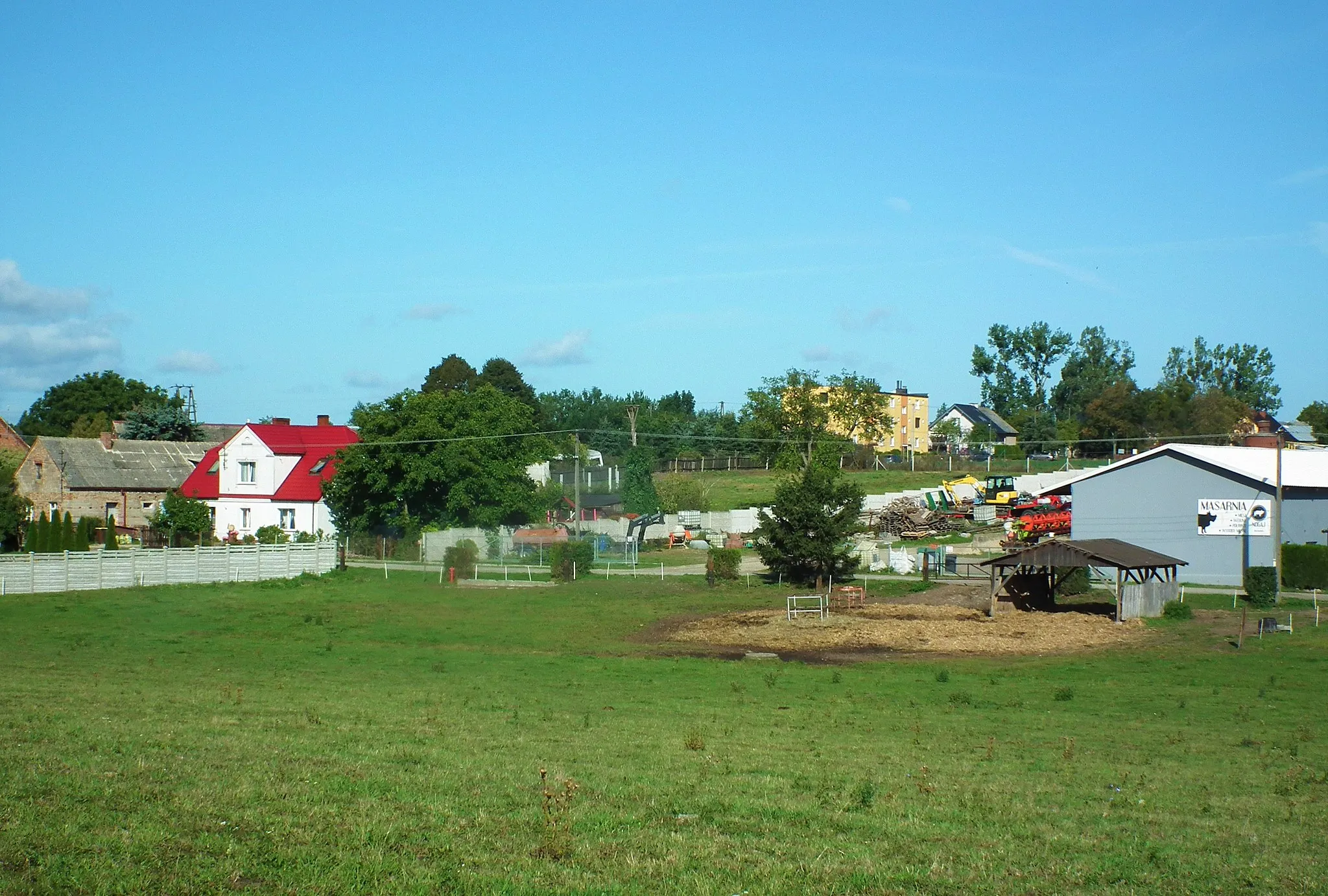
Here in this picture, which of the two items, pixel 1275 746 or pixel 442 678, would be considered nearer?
pixel 1275 746

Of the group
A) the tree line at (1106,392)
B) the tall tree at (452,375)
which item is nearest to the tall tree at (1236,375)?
the tree line at (1106,392)

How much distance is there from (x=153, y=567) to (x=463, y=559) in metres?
15.9

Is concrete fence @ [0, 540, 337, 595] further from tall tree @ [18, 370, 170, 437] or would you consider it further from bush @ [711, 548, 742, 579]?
tall tree @ [18, 370, 170, 437]

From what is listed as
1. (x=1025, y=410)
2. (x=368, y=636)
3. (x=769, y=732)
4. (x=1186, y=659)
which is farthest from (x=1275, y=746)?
(x=1025, y=410)

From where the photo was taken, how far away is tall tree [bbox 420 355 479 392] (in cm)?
13012

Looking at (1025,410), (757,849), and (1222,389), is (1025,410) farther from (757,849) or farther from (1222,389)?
(757,849)

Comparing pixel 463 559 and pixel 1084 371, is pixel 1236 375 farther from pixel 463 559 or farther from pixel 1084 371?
pixel 463 559

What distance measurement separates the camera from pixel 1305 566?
161 ft

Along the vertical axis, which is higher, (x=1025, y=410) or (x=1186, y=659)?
(x=1025, y=410)

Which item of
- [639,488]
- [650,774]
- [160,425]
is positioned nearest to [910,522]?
[639,488]

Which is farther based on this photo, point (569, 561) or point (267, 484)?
point (267, 484)

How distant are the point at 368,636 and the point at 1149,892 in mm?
29195

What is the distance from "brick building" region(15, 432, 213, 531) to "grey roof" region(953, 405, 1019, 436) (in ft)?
326

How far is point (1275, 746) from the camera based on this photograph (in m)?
17.0
